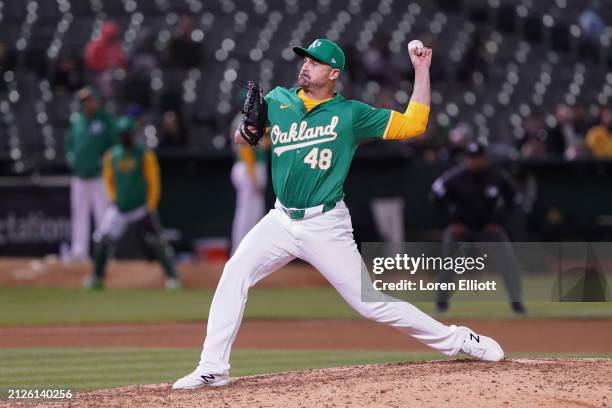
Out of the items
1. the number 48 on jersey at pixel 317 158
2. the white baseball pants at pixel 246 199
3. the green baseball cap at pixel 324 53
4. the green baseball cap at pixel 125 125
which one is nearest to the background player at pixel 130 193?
the green baseball cap at pixel 125 125

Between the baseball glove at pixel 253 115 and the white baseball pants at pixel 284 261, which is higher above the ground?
the baseball glove at pixel 253 115

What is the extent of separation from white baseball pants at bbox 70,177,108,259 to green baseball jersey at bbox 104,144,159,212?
2.56 ft

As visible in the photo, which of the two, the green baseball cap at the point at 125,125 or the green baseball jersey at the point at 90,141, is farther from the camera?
the green baseball jersey at the point at 90,141

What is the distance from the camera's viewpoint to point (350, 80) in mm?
19797

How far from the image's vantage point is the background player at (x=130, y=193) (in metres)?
15.6

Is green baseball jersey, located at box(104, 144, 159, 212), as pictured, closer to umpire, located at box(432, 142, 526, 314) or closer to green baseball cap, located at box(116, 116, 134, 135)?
green baseball cap, located at box(116, 116, 134, 135)

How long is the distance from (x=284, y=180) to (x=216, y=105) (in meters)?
12.4

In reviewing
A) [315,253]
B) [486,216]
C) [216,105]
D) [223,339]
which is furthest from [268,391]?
[216,105]

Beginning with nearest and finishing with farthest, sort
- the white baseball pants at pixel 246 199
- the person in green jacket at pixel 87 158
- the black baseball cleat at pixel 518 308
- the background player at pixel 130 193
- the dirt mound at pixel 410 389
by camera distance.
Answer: the dirt mound at pixel 410 389, the black baseball cleat at pixel 518 308, the background player at pixel 130 193, the person in green jacket at pixel 87 158, the white baseball pants at pixel 246 199

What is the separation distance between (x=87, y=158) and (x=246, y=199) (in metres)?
2.19

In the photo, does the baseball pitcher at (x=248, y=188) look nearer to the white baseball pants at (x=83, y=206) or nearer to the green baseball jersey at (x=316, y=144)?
the white baseball pants at (x=83, y=206)

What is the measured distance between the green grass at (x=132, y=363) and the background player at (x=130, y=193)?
5.27 metres

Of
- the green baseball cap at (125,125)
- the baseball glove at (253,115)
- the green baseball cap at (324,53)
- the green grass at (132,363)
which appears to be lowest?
the green grass at (132,363)

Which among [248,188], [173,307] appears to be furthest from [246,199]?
[173,307]
